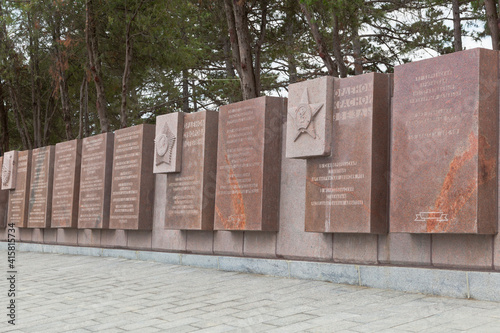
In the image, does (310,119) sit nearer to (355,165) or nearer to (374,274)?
(355,165)

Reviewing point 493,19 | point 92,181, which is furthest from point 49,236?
point 493,19

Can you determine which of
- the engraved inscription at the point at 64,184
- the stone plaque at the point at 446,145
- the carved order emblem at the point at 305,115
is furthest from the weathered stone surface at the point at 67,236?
the stone plaque at the point at 446,145

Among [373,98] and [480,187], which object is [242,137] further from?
[480,187]

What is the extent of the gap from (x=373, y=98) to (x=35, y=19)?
43.0 feet

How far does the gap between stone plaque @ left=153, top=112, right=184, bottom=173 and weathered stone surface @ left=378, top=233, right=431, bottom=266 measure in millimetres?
3966

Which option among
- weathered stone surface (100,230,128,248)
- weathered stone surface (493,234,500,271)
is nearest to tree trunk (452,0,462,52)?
weathered stone surface (100,230,128,248)

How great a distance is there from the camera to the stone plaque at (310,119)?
7254mm

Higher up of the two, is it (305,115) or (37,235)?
(305,115)

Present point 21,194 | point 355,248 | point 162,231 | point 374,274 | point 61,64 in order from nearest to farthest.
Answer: point 374,274 < point 355,248 < point 162,231 < point 21,194 < point 61,64

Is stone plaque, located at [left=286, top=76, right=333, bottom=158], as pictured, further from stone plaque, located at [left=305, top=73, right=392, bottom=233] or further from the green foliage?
the green foliage

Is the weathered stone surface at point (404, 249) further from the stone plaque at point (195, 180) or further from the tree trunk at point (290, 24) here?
the tree trunk at point (290, 24)

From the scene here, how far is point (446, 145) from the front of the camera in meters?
6.08

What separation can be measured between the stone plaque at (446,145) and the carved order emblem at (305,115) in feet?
3.54

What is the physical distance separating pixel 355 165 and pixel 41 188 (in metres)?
9.12
